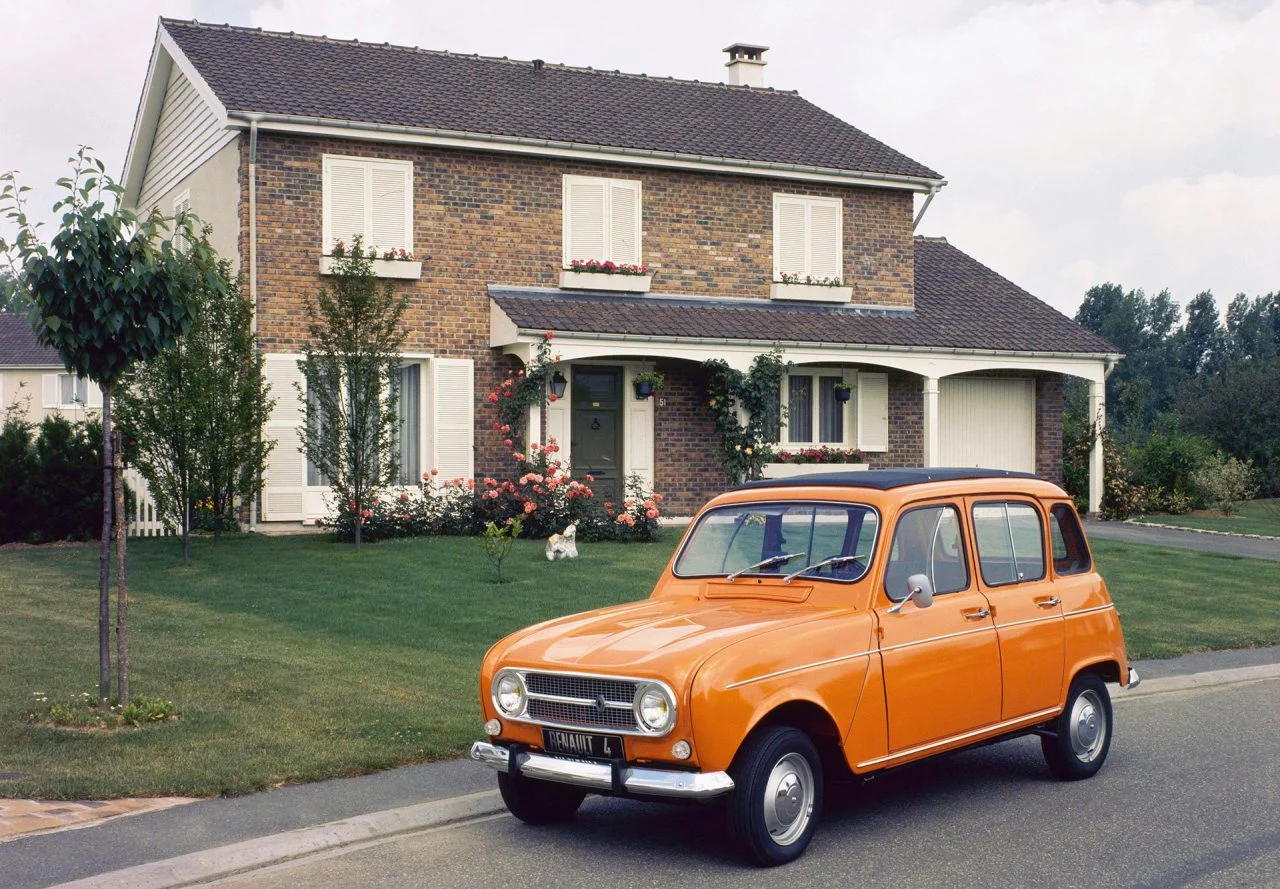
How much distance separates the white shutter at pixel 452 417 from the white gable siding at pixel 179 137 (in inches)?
181

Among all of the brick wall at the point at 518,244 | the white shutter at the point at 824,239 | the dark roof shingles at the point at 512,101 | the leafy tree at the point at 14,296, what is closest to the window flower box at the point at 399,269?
the brick wall at the point at 518,244

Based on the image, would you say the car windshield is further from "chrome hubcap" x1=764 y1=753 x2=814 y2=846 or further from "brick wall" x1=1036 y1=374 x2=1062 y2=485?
"brick wall" x1=1036 y1=374 x2=1062 y2=485

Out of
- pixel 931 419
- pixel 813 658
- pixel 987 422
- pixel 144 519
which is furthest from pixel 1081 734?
pixel 987 422

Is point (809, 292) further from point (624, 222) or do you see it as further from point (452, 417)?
point (452, 417)

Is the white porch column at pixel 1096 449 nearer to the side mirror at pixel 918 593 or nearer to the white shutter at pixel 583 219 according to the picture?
the white shutter at pixel 583 219

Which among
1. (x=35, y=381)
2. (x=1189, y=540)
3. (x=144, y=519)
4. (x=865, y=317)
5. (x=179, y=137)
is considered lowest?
(x=1189, y=540)

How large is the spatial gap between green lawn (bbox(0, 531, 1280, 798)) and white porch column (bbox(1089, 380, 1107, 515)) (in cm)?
534

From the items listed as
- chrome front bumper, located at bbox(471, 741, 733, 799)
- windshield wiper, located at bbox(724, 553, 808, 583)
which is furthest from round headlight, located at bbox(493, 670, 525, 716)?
windshield wiper, located at bbox(724, 553, 808, 583)

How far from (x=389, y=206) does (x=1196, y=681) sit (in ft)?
45.6

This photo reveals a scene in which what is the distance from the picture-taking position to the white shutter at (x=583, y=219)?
2272 cm

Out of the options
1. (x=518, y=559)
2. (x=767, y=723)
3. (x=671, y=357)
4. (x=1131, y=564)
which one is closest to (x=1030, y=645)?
(x=767, y=723)

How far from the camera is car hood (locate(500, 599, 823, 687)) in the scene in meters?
6.24

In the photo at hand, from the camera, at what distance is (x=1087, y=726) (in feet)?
26.9

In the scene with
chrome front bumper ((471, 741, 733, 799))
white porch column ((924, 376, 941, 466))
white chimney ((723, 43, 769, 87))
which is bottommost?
chrome front bumper ((471, 741, 733, 799))
